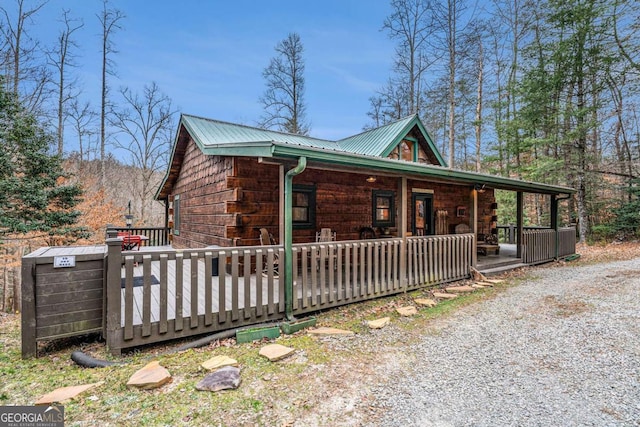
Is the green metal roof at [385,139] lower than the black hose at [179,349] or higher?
higher

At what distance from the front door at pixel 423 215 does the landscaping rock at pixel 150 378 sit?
809 cm

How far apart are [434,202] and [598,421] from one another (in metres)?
8.07

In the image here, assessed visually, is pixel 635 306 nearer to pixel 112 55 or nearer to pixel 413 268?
pixel 413 268

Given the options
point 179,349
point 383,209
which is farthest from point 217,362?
point 383,209

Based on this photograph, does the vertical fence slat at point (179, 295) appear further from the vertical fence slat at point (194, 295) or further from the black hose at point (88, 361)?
the black hose at point (88, 361)

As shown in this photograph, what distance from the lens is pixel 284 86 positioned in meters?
17.4

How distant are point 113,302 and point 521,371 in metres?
4.41

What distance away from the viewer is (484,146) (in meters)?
16.7

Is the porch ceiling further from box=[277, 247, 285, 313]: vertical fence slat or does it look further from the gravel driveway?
the gravel driveway

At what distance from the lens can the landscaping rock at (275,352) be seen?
10.9ft

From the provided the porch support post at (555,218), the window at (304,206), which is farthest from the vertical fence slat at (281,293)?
the porch support post at (555,218)

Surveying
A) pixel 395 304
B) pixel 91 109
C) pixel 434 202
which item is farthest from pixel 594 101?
pixel 91 109

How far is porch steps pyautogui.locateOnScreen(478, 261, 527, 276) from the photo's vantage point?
7.85 m

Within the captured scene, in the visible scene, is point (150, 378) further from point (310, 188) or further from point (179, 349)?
point (310, 188)
